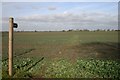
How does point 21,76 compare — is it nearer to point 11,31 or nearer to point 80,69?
point 11,31

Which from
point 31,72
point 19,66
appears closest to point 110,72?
point 31,72

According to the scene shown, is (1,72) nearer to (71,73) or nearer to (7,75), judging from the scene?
(7,75)

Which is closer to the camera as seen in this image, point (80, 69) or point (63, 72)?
point (63, 72)

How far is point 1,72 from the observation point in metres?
9.66

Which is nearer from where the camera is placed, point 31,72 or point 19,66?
point 31,72

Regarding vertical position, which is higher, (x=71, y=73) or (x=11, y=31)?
(x=11, y=31)

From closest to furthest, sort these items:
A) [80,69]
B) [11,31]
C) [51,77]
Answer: [11,31]
[51,77]
[80,69]

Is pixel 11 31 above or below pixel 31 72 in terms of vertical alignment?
above

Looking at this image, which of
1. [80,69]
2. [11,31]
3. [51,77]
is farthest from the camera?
[80,69]

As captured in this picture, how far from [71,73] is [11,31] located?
3.54 meters

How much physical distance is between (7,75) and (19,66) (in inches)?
96.4

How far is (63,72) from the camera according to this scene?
1065 cm

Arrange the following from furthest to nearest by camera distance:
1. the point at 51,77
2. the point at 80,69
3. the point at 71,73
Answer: the point at 80,69 < the point at 71,73 < the point at 51,77

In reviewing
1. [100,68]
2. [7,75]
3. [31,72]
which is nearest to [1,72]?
[7,75]
